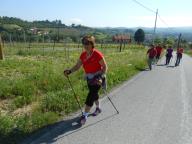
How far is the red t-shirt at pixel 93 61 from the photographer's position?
6.67m

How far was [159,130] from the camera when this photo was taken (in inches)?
253

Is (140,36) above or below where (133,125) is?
below

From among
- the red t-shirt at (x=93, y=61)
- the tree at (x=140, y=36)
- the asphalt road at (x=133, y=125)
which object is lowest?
the tree at (x=140, y=36)

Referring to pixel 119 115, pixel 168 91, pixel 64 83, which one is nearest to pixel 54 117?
pixel 119 115

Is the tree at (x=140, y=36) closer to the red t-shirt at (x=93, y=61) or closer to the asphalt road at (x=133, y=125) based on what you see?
the asphalt road at (x=133, y=125)

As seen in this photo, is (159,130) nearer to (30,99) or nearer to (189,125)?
(189,125)

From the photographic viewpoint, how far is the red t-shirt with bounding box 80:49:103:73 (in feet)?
21.9

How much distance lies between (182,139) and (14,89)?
5.12m

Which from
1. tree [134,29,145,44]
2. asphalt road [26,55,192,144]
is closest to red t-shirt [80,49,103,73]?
asphalt road [26,55,192,144]

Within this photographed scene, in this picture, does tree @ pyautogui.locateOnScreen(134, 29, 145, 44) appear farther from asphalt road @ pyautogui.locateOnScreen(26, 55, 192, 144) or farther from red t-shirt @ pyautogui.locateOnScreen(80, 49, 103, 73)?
red t-shirt @ pyautogui.locateOnScreen(80, 49, 103, 73)

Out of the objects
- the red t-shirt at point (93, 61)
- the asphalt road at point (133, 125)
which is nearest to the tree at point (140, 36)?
the asphalt road at point (133, 125)

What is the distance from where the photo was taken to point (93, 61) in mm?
6723

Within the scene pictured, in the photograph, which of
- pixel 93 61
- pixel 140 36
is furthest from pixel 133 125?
pixel 140 36

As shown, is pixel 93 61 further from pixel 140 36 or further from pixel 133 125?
pixel 140 36
